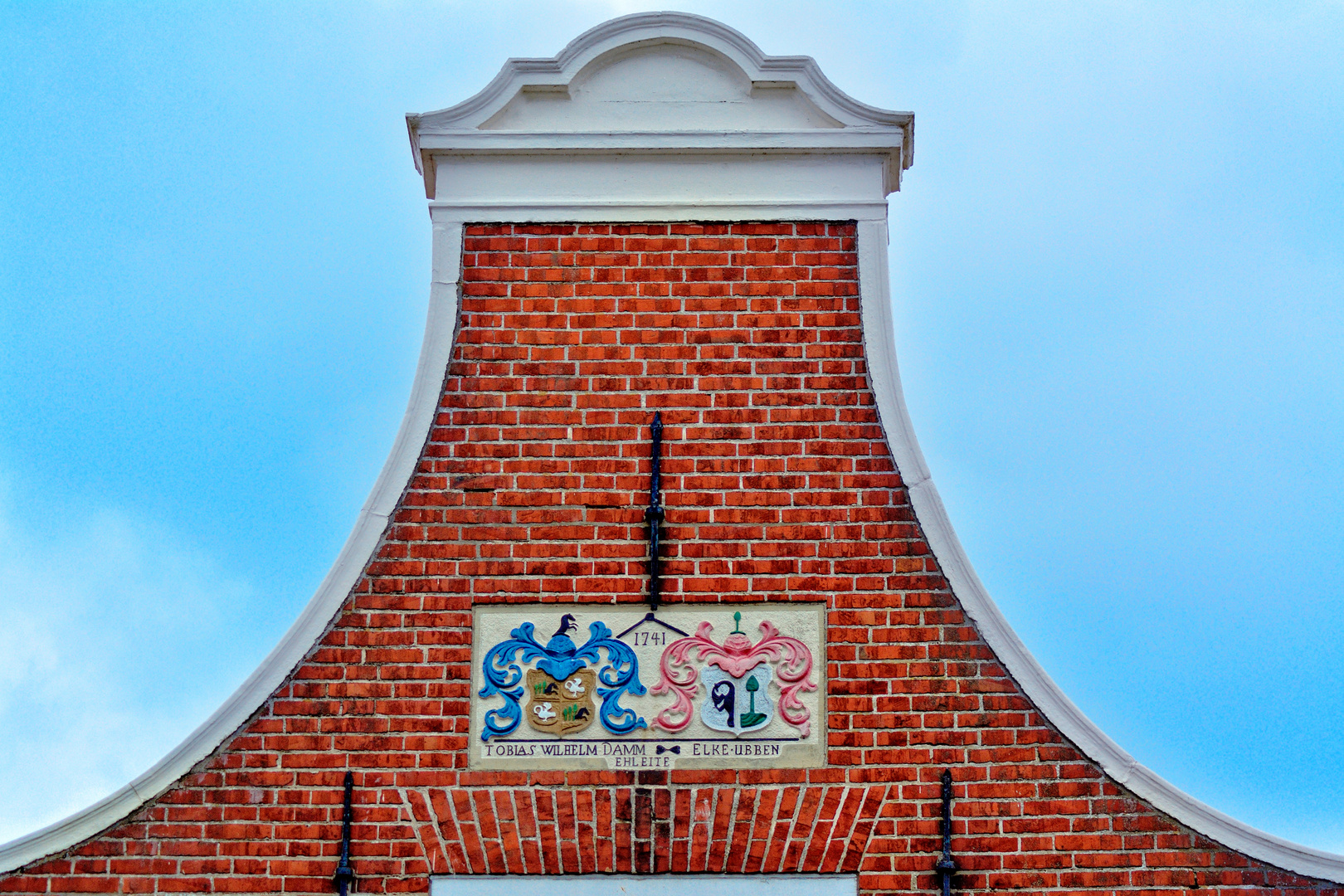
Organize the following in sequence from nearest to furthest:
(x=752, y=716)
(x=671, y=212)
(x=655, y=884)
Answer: (x=655, y=884)
(x=752, y=716)
(x=671, y=212)

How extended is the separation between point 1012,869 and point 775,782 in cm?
101

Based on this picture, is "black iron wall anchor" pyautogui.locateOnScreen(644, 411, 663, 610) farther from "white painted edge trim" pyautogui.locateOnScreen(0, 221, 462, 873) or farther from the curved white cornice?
the curved white cornice

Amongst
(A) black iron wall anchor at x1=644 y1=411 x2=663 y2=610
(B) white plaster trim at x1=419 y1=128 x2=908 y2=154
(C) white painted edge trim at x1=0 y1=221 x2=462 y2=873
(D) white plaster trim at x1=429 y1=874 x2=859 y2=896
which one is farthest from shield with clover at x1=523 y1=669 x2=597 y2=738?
(B) white plaster trim at x1=419 y1=128 x2=908 y2=154

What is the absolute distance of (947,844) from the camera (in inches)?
204

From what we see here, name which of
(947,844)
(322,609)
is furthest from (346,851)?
(947,844)

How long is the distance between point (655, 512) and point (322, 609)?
1.48 meters

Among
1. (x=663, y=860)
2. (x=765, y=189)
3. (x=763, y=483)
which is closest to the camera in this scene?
(x=663, y=860)

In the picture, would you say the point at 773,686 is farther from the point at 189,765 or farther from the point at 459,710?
the point at 189,765

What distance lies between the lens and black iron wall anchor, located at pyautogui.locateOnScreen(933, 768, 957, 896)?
5.13 meters

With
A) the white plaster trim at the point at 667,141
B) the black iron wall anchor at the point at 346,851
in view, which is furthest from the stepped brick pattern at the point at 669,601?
the white plaster trim at the point at 667,141

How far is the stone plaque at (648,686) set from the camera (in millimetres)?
5309

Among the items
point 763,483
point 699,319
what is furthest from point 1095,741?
point 699,319

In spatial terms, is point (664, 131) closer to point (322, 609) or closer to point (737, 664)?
point (737, 664)

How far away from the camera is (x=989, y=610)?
5465 mm
